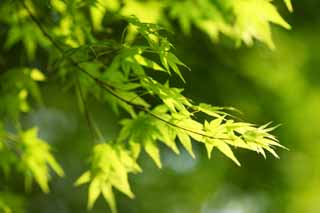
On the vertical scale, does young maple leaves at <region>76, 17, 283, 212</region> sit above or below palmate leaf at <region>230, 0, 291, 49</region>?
below

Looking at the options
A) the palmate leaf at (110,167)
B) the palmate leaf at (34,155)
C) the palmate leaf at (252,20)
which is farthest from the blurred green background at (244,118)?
the palmate leaf at (110,167)

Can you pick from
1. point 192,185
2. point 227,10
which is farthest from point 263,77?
point 227,10

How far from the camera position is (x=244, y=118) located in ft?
10.8

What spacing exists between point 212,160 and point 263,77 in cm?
72

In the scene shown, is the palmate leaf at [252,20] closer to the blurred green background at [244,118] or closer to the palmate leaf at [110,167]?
the palmate leaf at [110,167]

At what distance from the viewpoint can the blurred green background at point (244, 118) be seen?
3217 mm

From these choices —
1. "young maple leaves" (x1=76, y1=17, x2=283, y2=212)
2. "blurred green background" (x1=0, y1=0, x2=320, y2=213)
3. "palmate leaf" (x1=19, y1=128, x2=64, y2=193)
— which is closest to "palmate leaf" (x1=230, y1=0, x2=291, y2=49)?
"young maple leaves" (x1=76, y1=17, x2=283, y2=212)

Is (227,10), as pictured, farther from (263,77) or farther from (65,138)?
(65,138)

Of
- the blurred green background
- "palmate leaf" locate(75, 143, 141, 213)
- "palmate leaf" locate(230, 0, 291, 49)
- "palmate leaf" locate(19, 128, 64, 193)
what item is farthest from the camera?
the blurred green background

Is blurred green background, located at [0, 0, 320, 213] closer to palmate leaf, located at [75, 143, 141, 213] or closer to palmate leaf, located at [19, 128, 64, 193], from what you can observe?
palmate leaf, located at [19, 128, 64, 193]

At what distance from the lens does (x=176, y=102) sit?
109cm

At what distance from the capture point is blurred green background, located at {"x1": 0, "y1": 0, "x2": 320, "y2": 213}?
127 inches

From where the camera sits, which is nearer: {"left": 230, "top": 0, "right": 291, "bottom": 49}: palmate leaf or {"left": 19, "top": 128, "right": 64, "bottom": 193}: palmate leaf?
{"left": 230, "top": 0, "right": 291, "bottom": 49}: palmate leaf

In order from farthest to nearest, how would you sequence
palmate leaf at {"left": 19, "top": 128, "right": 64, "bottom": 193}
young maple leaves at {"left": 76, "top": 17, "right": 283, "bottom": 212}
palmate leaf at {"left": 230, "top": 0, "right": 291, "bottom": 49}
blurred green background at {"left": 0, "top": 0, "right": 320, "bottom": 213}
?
1. blurred green background at {"left": 0, "top": 0, "right": 320, "bottom": 213}
2. palmate leaf at {"left": 19, "top": 128, "right": 64, "bottom": 193}
3. palmate leaf at {"left": 230, "top": 0, "right": 291, "bottom": 49}
4. young maple leaves at {"left": 76, "top": 17, "right": 283, "bottom": 212}
